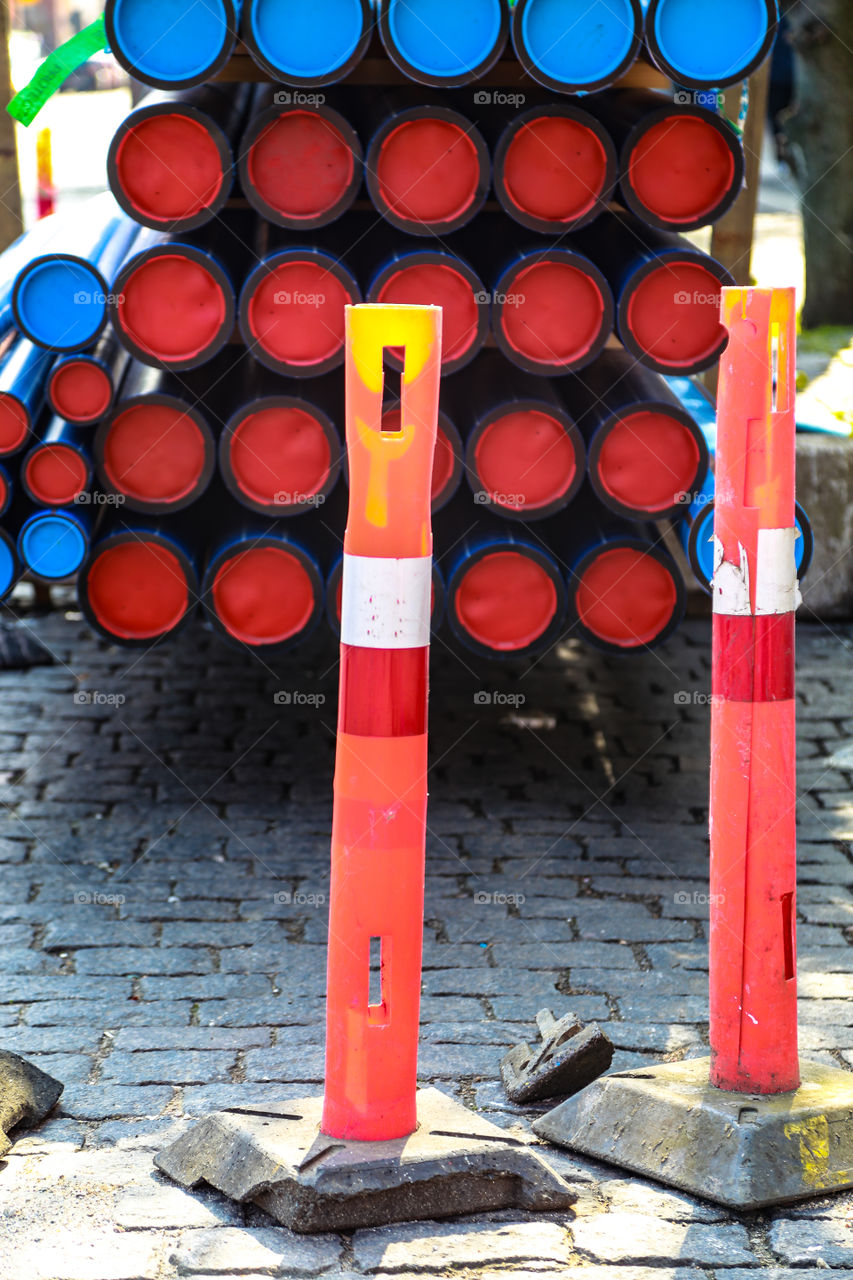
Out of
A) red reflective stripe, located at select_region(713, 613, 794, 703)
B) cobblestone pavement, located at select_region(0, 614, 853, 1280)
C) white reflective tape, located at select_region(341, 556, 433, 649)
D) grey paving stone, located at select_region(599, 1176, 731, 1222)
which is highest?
white reflective tape, located at select_region(341, 556, 433, 649)

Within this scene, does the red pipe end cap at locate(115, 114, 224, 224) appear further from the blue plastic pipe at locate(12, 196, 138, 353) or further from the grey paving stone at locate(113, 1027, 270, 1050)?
the grey paving stone at locate(113, 1027, 270, 1050)

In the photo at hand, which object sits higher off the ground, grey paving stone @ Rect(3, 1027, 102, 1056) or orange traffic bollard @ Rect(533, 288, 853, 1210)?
orange traffic bollard @ Rect(533, 288, 853, 1210)

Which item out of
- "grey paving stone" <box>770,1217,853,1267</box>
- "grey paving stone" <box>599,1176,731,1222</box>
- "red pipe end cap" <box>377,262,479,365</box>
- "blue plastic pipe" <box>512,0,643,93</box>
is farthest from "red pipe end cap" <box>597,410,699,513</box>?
"grey paving stone" <box>770,1217,853,1267</box>

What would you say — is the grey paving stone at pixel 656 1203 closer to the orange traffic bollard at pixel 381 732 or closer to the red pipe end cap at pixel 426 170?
the orange traffic bollard at pixel 381 732

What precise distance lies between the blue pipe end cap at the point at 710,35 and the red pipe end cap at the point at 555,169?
0.35 m

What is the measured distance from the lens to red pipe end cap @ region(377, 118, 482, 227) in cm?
454

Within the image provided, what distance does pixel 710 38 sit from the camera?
4.37 meters

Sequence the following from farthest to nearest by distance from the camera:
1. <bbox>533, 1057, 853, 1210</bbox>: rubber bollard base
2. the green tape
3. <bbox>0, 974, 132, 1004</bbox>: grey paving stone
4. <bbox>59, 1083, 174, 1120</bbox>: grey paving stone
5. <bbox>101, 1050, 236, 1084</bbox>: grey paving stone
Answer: the green tape < <bbox>0, 974, 132, 1004</bbox>: grey paving stone < <bbox>101, 1050, 236, 1084</bbox>: grey paving stone < <bbox>59, 1083, 174, 1120</bbox>: grey paving stone < <bbox>533, 1057, 853, 1210</bbox>: rubber bollard base

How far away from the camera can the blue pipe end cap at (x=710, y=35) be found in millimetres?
4332

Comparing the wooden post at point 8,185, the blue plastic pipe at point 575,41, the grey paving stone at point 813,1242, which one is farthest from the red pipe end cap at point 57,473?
the grey paving stone at point 813,1242

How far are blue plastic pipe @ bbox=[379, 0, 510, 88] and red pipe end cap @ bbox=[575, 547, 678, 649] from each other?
1.52 meters

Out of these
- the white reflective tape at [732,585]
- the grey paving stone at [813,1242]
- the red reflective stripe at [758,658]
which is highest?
the white reflective tape at [732,585]

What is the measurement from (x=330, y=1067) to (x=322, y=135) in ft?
9.43

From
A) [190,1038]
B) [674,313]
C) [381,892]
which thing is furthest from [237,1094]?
[674,313]
